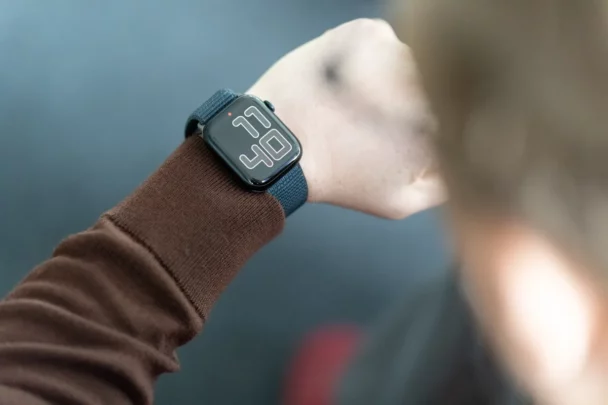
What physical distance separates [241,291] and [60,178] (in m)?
0.28

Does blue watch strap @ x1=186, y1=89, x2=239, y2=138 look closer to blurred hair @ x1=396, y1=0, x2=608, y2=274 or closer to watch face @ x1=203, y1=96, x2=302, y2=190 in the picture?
watch face @ x1=203, y1=96, x2=302, y2=190

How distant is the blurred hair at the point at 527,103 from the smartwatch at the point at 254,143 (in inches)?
8.1

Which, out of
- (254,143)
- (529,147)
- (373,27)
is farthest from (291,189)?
(529,147)

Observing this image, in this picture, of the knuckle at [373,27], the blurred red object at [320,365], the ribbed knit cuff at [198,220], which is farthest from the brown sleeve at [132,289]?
the blurred red object at [320,365]

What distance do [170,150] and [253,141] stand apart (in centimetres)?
36

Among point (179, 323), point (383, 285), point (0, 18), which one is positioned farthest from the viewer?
point (0, 18)

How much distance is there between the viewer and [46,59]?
0.87m

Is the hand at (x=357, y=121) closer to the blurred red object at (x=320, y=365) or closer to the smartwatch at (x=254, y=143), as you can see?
the smartwatch at (x=254, y=143)

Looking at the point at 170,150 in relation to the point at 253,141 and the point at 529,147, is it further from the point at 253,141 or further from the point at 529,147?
the point at 529,147

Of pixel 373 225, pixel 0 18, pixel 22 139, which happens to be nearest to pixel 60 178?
pixel 22 139

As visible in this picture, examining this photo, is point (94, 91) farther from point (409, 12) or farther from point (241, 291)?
point (409, 12)

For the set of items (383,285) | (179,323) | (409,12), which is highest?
(409,12)

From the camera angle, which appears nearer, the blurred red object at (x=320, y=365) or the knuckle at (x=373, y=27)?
the knuckle at (x=373, y=27)

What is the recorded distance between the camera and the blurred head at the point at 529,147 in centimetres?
22
